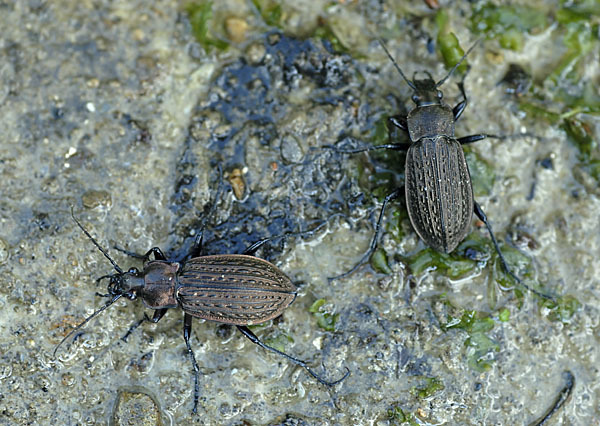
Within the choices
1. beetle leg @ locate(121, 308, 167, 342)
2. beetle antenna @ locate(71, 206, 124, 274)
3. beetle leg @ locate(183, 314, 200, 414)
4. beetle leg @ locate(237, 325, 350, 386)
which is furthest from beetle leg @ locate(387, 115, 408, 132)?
beetle antenna @ locate(71, 206, 124, 274)

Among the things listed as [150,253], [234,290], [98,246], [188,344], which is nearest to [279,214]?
[234,290]

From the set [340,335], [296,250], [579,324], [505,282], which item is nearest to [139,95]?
[296,250]

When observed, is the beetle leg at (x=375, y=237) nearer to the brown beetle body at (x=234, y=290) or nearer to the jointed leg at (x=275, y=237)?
the jointed leg at (x=275, y=237)

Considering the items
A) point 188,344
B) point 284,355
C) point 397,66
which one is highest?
point 397,66

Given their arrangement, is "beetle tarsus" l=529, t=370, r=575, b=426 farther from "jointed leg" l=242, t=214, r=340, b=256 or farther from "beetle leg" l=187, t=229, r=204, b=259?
"beetle leg" l=187, t=229, r=204, b=259

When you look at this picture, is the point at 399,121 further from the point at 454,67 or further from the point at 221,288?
the point at 221,288

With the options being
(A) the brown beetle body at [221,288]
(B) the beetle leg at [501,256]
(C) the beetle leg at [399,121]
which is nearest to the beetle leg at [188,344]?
(A) the brown beetle body at [221,288]
